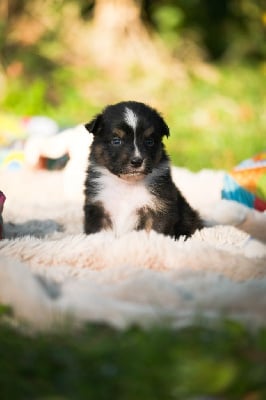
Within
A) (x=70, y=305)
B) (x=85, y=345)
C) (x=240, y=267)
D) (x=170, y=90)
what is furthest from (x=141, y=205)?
(x=170, y=90)

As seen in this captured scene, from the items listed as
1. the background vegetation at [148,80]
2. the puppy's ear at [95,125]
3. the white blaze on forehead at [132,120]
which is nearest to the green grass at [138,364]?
the background vegetation at [148,80]

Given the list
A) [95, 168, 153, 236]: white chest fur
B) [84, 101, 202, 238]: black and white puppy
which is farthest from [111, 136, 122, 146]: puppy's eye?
[95, 168, 153, 236]: white chest fur

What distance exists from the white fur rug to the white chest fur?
0.40m

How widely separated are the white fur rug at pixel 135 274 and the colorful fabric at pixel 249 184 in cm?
35

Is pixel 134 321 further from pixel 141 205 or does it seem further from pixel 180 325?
pixel 141 205

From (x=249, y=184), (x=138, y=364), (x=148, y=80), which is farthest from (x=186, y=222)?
(x=148, y=80)

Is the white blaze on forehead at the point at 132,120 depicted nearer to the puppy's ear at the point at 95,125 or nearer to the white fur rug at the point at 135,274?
the puppy's ear at the point at 95,125

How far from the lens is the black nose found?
4.48 m

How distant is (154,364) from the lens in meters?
2.44

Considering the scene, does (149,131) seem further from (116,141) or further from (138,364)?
(138,364)

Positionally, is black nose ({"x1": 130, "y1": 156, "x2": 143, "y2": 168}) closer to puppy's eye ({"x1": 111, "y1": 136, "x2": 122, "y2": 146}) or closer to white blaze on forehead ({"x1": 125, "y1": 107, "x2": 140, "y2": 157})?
white blaze on forehead ({"x1": 125, "y1": 107, "x2": 140, "y2": 157})

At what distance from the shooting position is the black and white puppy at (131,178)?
4574 mm

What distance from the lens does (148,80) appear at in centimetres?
1236

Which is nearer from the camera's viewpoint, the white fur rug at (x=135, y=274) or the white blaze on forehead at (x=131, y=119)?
the white fur rug at (x=135, y=274)
